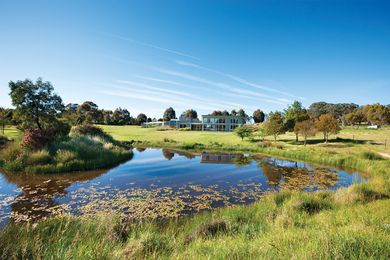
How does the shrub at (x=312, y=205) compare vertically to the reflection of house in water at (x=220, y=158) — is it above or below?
above

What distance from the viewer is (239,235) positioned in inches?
210

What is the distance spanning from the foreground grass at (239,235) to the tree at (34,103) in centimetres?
2479

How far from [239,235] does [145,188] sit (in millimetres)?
8532

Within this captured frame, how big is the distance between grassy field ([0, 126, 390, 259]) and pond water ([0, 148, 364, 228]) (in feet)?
6.66

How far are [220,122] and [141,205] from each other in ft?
241

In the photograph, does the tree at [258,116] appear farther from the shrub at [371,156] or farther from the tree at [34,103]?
the tree at [34,103]

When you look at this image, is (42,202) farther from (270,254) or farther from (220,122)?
(220,122)

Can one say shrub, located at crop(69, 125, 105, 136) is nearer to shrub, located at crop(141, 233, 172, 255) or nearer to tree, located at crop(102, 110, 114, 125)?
shrub, located at crop(141, 233, 172, 255)

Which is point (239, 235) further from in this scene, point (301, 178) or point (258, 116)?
point (258, 116)

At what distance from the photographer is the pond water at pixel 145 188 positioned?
9.45 meters

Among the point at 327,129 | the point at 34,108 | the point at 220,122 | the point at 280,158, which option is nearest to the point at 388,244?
the point at 280,158

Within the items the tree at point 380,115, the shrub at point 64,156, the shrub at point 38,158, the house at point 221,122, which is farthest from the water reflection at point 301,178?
the tree at point 380,115

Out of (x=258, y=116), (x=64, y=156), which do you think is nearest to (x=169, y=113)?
(x=258, y=116)

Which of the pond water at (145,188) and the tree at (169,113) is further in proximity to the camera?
the tree at (169,113)
